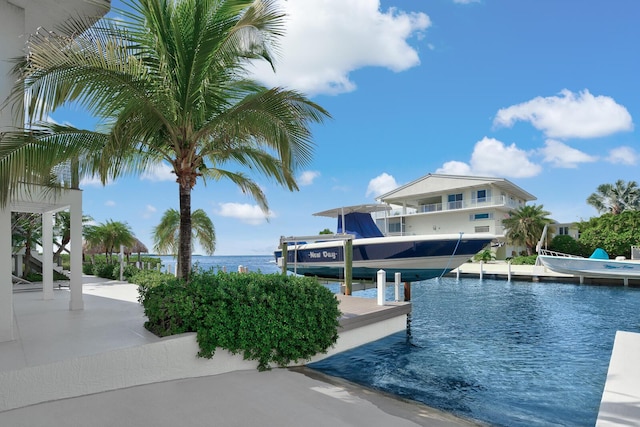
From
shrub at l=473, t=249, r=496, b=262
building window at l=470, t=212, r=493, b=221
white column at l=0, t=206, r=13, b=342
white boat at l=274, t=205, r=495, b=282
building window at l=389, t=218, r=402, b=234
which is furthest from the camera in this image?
building window at l=389, t=218, r=402, b=234

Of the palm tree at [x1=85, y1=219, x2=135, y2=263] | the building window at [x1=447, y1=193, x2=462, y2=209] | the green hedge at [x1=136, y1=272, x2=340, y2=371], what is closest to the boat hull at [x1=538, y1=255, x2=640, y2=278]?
the building window at [x1=447, y1=193, x2=462, y2=209]

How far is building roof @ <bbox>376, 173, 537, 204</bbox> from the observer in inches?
1417

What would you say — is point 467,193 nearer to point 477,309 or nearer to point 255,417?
point 477,309

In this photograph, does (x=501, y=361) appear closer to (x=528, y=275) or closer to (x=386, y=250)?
(x=386, y=250)

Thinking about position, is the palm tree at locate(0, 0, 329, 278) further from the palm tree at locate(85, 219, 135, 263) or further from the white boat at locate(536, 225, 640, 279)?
the palm tree at locate(85, 219, 135, 263)

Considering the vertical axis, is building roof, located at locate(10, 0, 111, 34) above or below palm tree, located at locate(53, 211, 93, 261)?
above

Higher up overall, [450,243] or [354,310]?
[450,243]

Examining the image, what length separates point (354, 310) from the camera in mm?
8875

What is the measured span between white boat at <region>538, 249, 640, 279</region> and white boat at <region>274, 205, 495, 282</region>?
11.3 metres

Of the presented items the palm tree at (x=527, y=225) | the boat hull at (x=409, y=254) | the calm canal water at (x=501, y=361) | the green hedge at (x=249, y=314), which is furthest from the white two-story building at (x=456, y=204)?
the green hedge at (x=249, y=314)

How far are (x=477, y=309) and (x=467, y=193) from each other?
24870mm

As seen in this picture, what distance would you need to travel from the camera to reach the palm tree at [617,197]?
4506 cm

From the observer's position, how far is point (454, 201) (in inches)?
1494

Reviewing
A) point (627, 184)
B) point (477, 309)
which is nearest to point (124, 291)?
point (477, 309)
